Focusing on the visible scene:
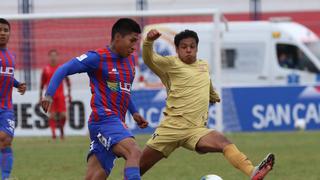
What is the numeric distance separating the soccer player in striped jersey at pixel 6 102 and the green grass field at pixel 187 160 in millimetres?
954

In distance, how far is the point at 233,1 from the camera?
36.4 m

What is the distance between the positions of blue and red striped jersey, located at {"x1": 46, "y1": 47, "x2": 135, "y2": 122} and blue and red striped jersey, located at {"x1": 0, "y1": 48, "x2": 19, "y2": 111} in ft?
9.63

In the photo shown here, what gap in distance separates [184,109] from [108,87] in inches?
59.6

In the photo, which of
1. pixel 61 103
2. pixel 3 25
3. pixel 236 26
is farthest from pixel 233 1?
pixel 3 25

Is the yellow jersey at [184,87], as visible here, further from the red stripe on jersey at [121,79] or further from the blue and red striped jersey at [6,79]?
the blue and red striped jersey at [6,79]

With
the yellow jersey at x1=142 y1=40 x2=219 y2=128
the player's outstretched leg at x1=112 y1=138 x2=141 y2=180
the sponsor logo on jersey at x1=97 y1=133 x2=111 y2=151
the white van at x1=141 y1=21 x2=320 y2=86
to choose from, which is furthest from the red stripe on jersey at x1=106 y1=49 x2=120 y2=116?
the white van at x1=141 y1=21 x2=320 y2=86

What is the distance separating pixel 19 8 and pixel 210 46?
5.48 metres

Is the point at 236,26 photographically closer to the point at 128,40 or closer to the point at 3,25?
the point at 3,25

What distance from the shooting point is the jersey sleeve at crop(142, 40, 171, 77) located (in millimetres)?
10219

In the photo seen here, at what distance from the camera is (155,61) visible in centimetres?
1043

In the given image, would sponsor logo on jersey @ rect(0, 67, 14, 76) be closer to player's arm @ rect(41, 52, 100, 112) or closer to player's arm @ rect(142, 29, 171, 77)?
player's arm @ rect(142, 29, 171, 77)

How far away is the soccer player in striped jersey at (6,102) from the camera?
11609mm

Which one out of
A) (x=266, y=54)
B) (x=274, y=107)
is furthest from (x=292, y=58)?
(x=274, y=107)

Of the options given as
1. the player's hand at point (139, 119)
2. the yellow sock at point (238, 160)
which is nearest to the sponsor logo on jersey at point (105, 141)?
the player's hand at point (139, 119)
